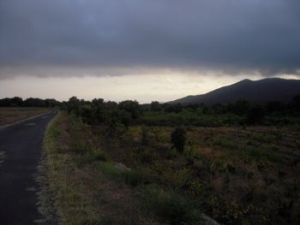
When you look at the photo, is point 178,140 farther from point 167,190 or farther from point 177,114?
point 177,114

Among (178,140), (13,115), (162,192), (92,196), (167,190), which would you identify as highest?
(162,192)

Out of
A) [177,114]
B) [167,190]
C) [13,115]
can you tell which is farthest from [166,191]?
[177,114]

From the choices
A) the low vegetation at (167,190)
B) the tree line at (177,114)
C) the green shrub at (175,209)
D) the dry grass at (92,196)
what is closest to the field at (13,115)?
the tree line at (177,114)

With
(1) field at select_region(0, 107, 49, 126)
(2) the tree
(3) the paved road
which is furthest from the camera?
(1) field at select_region(0, 107, 49, 126)

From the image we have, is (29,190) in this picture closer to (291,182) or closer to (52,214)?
(52,214)

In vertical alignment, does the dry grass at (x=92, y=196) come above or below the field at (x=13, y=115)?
above

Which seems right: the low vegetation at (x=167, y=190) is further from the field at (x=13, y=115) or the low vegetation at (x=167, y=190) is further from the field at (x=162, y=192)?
the field at (x=13, y=115)

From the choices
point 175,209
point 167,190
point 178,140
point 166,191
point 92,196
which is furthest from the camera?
point 178,140

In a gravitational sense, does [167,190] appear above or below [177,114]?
above

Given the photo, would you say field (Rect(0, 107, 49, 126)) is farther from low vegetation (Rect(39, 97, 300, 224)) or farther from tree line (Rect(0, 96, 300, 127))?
low vegetation (Rect(39, 97, 300, 224))

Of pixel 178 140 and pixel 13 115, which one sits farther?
pixel 13 115

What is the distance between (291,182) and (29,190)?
14496 millimetres

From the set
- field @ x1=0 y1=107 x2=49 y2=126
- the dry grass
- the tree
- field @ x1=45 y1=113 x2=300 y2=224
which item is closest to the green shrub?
field @ x1=45 y1=113 x2=300 y2=224

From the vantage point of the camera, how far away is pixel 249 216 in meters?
11.6
